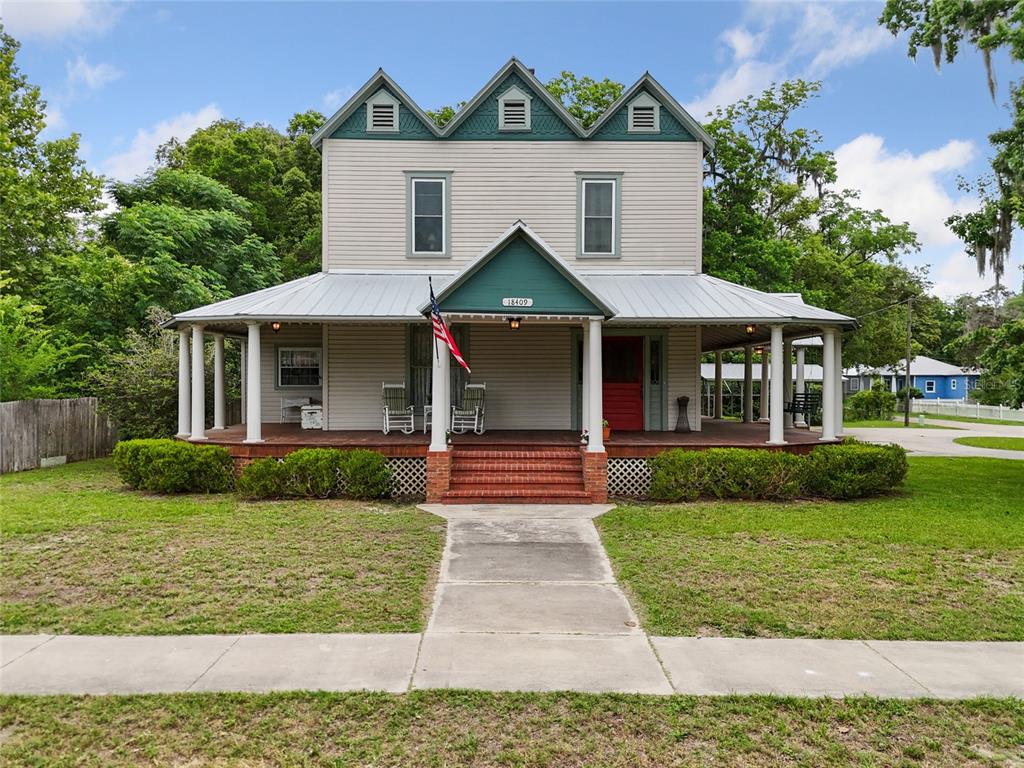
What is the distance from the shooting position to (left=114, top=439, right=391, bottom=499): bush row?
429 inches

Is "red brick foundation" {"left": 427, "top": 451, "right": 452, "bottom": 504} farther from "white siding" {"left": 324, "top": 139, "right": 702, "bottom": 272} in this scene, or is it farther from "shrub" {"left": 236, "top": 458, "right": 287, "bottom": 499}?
"white siding" {"left": 324, "top": 139, "right": 702, "bottom": 272}

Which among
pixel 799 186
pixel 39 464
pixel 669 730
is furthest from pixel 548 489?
pixel 799 186

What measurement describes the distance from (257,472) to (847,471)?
10411 mm

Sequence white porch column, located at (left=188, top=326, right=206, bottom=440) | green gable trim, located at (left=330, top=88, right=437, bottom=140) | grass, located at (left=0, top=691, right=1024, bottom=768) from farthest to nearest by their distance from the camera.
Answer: green gable trim, located at (left=330, top=88, right=437, bottom=140), white porch column, located at (left=188, top=326, right=206, bottom=440), grass, located at (left=0, top=691, right=1024, bottom=768)

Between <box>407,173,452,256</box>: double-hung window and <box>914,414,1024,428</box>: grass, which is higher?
<box>407,173,452,256</box>: double-hung window

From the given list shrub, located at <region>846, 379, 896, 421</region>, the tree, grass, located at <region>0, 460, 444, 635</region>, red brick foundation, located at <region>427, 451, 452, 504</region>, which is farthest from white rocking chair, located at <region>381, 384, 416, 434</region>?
shrub, located at <region>846, 379, 896, 421</region>

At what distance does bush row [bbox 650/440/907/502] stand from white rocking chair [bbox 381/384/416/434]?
5262 mm

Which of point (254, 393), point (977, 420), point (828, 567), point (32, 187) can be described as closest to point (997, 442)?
point (977, 420)

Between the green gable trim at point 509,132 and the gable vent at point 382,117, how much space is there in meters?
1.40

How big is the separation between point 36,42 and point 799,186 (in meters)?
30.8

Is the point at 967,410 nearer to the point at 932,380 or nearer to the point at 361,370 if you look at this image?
the point at 932,380

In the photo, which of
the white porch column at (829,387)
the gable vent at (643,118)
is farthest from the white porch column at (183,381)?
the white porch column at (829,387)

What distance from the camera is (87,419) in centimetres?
1616

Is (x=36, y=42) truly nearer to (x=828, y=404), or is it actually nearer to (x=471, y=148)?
(x=471, y=148)
